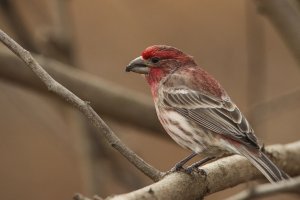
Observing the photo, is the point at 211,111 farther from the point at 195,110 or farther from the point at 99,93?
the point at 99,93

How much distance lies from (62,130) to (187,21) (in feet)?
8.71

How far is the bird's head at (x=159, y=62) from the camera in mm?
6230

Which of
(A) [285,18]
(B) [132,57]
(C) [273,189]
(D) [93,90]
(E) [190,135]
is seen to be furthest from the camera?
(B) [132,57]

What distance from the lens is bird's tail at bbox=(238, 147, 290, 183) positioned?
4973 millimetres

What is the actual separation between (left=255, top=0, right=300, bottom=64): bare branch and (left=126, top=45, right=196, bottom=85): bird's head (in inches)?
31.6

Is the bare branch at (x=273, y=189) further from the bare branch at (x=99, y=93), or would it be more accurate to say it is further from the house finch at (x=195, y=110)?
the bare branch at (x=99, y=93)

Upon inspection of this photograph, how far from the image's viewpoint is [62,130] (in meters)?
7.95

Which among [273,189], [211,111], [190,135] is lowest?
[273,189]

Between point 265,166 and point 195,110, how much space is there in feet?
3.43

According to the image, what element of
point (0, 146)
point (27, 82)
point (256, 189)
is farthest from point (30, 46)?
point (256, 189)

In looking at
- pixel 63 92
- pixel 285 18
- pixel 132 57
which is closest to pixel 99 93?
pixel 285 18

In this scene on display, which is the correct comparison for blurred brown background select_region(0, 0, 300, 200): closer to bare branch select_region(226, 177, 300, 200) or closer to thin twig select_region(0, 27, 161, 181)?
thin twig select_region(0, 27, 161, 181)

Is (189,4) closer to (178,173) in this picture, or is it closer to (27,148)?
(27,148)

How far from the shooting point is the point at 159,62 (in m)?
6.34
